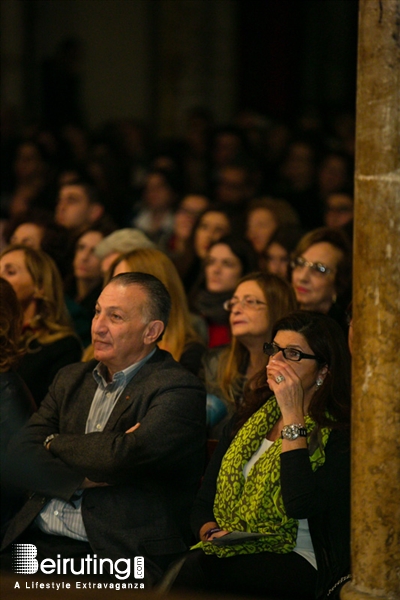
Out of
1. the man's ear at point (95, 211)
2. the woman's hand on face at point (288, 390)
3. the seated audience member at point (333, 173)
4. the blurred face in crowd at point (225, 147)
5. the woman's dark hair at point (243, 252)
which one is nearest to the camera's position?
the woman's hand on face at point (288, 390)

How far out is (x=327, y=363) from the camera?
427cm

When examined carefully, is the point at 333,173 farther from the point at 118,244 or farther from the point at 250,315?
the point at 250,315

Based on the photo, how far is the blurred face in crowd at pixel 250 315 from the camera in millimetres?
5414

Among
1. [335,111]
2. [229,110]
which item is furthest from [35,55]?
[335,111]

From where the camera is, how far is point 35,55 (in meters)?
15.4

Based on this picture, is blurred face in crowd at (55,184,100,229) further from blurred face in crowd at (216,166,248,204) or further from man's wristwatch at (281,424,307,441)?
man's wristwatch at (281,424,307,441)

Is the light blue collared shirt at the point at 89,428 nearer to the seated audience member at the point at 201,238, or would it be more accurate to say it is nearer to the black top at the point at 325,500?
the black top at the point at 325,500

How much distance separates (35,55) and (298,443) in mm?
12313

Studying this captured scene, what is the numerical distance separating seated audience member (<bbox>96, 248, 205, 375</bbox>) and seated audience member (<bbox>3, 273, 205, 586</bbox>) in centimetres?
85

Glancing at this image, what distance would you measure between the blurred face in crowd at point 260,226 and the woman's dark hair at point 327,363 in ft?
12.6

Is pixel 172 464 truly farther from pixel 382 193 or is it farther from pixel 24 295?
pixel 24 295

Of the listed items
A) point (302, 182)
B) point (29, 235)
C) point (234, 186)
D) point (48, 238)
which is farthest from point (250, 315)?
point (302, 182)

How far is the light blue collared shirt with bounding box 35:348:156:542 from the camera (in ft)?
14.2

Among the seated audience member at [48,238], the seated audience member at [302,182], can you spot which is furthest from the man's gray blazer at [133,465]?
the seated audience member at [302,182]
